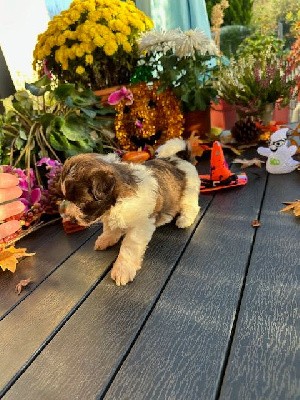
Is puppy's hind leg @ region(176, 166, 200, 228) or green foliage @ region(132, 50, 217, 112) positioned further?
green foliage @ region(132, 50, 217, 112)

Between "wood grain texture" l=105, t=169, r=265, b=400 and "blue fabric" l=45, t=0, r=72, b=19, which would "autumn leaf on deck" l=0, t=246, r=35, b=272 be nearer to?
"wood grain texture" l=105, t=169, r=265, b=400

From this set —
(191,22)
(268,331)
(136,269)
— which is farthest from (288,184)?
(191,22)

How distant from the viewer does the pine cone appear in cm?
282

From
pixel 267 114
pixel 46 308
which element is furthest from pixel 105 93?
pixel 46 308

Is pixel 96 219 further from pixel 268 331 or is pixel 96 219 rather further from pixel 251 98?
pixel 251 98

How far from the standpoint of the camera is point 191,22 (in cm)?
367

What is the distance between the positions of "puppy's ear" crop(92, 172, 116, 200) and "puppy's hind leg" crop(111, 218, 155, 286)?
188 millimetres

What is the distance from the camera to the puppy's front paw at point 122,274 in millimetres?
1320

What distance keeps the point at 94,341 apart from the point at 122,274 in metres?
0.30

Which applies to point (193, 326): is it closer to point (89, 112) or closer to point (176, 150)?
point (176, 150)

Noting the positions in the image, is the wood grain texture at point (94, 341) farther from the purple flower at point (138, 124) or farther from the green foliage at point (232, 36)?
the green foliage at point (232, 36)

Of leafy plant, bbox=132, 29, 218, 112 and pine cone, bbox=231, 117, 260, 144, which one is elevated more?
leafy plant, bbox=132, 29, 218, 112

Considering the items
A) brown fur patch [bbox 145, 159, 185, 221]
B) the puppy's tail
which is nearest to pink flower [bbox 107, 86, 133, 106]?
the puppy's tail

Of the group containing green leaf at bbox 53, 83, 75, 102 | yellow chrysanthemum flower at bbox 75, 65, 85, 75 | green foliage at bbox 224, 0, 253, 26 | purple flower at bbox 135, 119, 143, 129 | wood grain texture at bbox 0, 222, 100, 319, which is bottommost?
wood grain texture at bbox 0, 222, 100, 319
